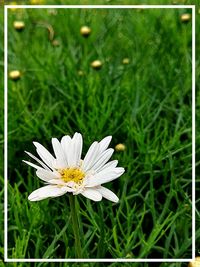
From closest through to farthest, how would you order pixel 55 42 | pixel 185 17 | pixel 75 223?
pixel 75 223
pixel 185 17
pixel 55 42

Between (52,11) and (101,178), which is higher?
(52,11)

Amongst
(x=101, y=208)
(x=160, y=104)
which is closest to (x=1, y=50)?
(x=160, y=104)

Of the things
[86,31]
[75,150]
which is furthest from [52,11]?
[75,150]

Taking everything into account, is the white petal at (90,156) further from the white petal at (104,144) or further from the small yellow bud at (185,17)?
the small yellow bud at (185,17)

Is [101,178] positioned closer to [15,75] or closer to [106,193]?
[106,193]

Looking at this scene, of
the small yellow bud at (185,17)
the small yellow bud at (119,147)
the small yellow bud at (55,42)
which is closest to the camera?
the small yellow bud at (119,147)

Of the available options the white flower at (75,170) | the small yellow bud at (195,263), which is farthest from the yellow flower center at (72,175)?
the small yellow bud at (195,263)

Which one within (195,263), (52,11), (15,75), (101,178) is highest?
(52,11)
